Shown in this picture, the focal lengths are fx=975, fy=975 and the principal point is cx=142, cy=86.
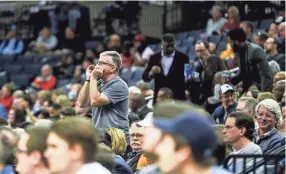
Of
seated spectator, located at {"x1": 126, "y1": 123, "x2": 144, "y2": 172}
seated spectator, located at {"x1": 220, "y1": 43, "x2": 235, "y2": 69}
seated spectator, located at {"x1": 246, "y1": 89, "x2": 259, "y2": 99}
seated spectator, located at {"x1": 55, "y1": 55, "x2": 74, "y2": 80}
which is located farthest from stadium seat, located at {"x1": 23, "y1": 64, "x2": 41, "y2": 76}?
seated spectator, located at {"x1": 126, "y1": 123, "x2": 144, "y2": 172}

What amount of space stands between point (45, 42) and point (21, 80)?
193cm

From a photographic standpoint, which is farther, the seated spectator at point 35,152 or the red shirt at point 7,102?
the red shirt at point 7,102

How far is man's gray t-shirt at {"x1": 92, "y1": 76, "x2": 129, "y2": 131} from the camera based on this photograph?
10.2 metres

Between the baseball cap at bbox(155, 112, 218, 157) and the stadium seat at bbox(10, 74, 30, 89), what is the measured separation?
16586mm

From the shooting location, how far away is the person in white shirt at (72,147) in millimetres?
5816

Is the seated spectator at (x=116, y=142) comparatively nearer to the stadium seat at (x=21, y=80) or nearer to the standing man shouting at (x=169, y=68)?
the standing man shouting at (x=169, y=68)

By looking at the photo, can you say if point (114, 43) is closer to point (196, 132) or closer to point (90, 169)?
point (90, 169)

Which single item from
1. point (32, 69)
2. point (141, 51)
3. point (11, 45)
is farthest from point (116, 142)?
point (11, 45)

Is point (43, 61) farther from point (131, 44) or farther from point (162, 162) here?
point (162, 162)

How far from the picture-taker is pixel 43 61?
73.8ft

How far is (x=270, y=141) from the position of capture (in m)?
9.76

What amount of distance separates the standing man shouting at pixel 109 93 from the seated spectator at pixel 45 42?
12886mm

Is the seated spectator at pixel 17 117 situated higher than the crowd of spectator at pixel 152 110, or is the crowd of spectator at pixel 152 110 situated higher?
the crowd of spectator at pixel 152 110

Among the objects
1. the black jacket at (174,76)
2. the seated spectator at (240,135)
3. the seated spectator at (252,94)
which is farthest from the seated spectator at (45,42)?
the seated spectator at (240,135)
